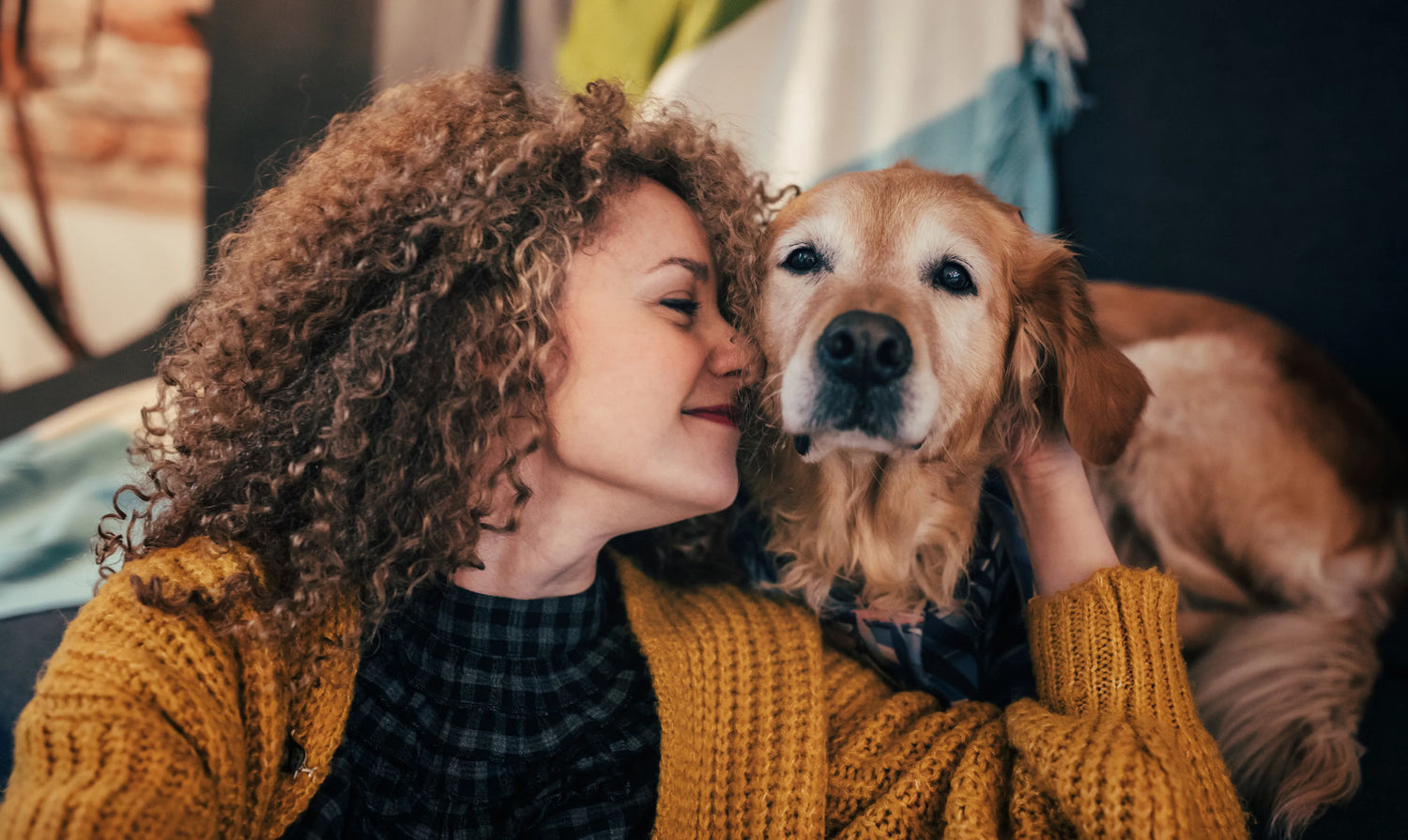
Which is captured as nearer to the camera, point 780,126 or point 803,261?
point 803,261

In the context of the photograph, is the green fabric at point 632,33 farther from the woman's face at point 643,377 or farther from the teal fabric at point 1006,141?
the woman's face at point 643,377

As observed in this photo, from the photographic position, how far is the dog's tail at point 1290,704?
119 cm

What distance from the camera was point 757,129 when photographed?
2.18m

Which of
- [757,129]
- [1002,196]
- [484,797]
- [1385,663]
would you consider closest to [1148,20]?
[1002,196]

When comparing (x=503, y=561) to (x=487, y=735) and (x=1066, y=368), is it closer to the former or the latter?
(x=487, y=735)

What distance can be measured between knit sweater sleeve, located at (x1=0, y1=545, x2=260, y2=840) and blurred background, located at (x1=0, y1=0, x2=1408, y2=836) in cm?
87

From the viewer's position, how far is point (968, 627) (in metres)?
1.34

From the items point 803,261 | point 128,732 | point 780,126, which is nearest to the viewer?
point 128,732

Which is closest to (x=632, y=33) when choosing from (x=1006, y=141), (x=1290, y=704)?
(x=1006, y=141)

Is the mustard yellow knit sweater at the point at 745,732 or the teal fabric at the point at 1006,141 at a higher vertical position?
the teal fabric at the point at 1006,141

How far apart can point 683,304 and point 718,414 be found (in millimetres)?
168

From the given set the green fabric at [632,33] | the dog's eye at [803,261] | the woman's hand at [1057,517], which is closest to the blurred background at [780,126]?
the green fabric at [632,33]

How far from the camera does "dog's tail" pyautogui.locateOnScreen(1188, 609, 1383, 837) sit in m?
1.19

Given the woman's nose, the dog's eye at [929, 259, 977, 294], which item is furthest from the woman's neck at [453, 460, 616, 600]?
the dog's eye at [929, 259, 977, 294]
